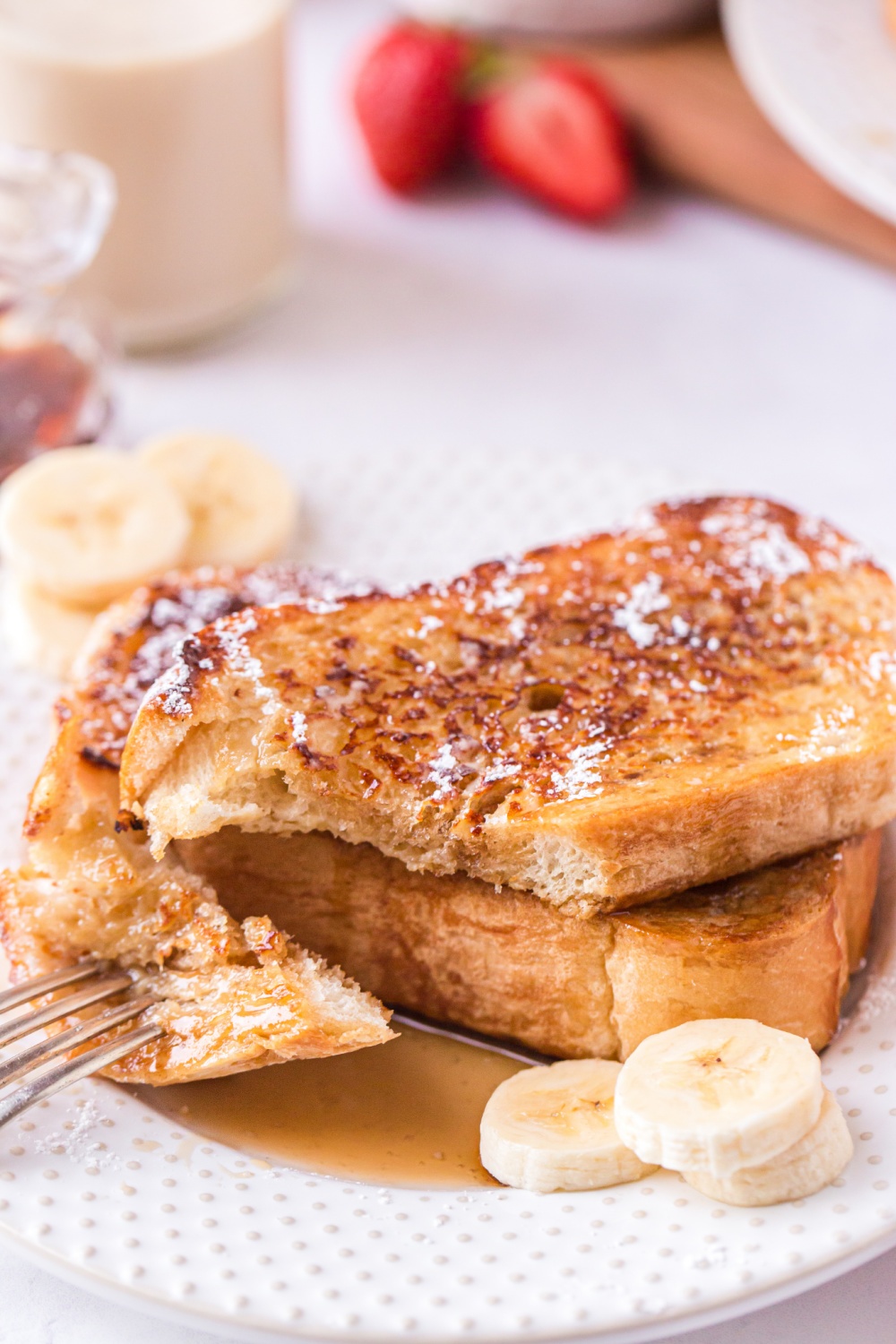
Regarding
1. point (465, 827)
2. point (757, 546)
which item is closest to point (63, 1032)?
point (465, 827)

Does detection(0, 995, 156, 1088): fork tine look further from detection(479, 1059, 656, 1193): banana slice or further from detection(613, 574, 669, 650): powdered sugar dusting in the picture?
detection(613, 574, 669, 650): powdered sugar dusting

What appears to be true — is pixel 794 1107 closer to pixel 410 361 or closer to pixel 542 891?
pixel 542 891

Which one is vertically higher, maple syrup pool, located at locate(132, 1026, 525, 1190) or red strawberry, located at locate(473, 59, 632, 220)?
red strawberry, located at locate(473, 59, 632, 220)

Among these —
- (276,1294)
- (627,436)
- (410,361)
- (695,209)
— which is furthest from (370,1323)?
(695,209)

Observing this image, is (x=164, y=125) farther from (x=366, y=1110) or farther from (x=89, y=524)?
(x=366, y=1110)

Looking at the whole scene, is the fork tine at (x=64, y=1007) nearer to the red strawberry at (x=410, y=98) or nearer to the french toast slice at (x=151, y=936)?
the french toast slice at (x=151, y=936)

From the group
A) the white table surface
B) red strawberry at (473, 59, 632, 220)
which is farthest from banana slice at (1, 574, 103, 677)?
red strawberry at (473, 59, 632, 220)

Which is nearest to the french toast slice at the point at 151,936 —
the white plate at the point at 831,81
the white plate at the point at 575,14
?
the white plate at the point at 831,81
